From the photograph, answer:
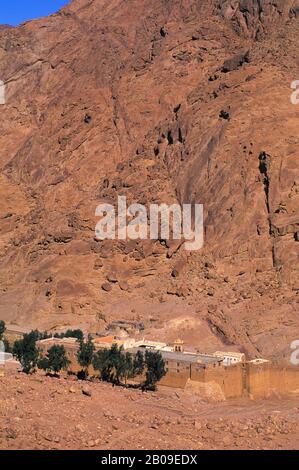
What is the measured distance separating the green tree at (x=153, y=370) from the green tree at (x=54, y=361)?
13.1 feet

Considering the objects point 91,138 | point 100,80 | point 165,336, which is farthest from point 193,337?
point 100,80

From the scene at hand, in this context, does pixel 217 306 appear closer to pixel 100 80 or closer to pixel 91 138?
pixel 91 138

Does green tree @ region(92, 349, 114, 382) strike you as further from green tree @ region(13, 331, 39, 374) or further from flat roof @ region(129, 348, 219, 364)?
flat roof @ region(129, 348, 219, 364)

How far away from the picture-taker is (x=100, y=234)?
60.7 m

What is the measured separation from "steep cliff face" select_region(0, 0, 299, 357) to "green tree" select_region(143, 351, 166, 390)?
39.9 feet

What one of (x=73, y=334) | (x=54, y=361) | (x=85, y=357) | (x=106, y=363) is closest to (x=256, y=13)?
(x=73, y=334)

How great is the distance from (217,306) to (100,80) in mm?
32146

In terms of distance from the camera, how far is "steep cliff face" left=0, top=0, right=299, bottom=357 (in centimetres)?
5375

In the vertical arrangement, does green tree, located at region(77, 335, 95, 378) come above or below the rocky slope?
above

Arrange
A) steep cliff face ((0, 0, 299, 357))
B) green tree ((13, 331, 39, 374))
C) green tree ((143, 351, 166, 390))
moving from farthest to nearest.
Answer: steep cliff face ((0, 0, 299, 357)) < green tree ((143, 351, 166, 390)) < green tree ((13, 331, 39, 374))

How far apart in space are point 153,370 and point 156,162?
33.0 meters

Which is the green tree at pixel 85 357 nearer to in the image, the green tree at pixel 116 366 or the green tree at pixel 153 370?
the green tree at pixel 116 366

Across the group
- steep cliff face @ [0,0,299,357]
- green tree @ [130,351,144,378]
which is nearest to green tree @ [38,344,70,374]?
green tree @ [130,351,144,378]

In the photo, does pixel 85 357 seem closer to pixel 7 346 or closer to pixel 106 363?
pixel 106 363
